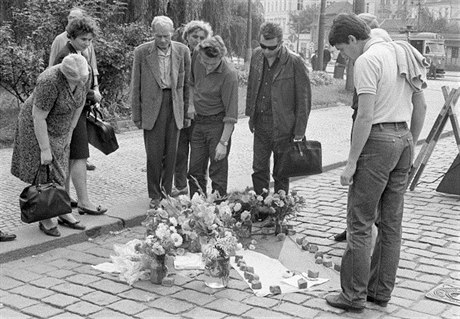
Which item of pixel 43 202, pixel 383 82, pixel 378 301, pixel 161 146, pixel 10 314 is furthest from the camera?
pixel 161 146

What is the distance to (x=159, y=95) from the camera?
6.74 m

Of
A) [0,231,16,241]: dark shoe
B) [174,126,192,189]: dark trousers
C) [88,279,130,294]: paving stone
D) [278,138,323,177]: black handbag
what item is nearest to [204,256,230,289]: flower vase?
[88,279,130,294]: paving stone

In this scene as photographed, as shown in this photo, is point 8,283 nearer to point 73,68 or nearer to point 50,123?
point 50,123

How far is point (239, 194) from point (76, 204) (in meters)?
1.76

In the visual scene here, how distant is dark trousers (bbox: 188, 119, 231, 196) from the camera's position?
6.58 meters

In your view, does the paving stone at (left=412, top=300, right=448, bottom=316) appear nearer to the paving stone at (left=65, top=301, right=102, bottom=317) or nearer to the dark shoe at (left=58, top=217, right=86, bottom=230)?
the paving stone at (left=65, top=301, right=102, bottom=317)

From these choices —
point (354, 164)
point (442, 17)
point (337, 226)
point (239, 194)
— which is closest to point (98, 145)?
point (239, 194)

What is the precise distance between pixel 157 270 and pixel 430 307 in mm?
1920

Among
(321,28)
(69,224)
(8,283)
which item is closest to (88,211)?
(69,224)

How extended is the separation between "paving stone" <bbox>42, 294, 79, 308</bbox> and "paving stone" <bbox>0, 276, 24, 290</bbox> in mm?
397

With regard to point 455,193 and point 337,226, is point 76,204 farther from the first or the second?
point 455,193

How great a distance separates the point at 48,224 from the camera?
584cm

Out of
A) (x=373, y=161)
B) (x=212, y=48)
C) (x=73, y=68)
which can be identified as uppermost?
(x=212, y=48)

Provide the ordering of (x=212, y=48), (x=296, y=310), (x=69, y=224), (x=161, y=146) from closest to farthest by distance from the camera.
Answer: (x=296, y=310) → (x=69, y=224) → (x=212, y=48) → (x=161, y=146)
